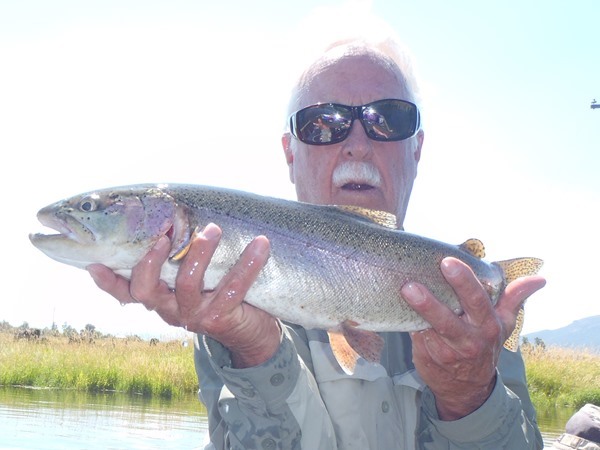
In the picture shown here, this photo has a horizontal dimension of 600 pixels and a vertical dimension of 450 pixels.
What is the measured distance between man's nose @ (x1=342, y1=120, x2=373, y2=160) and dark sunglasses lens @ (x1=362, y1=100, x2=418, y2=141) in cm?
5

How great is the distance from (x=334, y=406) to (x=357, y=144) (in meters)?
2.11

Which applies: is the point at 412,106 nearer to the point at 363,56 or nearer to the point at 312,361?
the point at 363,56

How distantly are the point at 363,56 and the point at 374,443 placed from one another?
10.7ft

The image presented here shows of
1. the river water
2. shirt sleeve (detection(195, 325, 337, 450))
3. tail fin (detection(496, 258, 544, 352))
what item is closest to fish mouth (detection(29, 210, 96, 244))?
shirt sleeve (detection(195, 325, 337, 450))

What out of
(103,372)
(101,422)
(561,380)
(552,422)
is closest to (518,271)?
(101,422)

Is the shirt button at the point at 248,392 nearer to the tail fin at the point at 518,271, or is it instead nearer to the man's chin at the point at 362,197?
the tail fin at the point at 518,271

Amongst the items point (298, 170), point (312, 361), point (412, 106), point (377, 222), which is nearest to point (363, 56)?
point (412, 106)

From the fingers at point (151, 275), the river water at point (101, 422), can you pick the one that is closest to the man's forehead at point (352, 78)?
the fingers at point (151, 275)

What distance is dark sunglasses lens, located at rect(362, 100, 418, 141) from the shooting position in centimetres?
512

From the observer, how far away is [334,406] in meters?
3.93

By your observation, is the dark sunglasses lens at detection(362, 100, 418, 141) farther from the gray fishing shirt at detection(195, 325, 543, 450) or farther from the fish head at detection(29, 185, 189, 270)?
the fish head at detection(29, 185, 189, 270)

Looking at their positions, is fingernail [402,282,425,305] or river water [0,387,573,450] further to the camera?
river water [0,387,573,450]

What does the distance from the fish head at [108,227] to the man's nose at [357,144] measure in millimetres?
2116

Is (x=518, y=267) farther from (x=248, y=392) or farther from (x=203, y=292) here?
(x=203, y=292)
